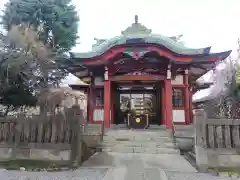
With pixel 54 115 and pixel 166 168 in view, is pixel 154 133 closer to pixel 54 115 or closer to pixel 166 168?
pixel 166 168

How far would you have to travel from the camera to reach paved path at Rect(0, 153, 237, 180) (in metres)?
5.72

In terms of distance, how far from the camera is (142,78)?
42.1 ft

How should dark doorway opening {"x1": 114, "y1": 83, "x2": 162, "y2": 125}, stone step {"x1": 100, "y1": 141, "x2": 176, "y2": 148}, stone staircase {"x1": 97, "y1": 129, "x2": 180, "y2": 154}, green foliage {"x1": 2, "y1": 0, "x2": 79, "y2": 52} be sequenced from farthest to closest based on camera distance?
green foliage {"x1": 2, "y1": 0, "x2": 79, "y2": 52} < dark doorway opening {"x1": 114, "y1": 83, "x2": 162, "y2": 125} < stone step {"x1": 100, "y1": 141, "x2": 176, "y2": 148} < stone staircase {"x1": 97, "y1": 129, "x2": 180, "y2": 154}

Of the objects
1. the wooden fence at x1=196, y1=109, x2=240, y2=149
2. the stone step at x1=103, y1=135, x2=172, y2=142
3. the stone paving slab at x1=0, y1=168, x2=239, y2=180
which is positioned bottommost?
the stone paving slab at x1=0, y1=168, x2=239, y2=180

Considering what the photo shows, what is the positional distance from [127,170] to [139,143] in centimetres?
295

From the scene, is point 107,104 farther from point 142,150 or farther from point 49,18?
point 49,18

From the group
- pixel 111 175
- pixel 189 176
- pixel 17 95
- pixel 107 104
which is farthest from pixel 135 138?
pixel 17 95

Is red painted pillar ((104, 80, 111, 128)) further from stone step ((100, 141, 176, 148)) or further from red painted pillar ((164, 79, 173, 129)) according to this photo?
red painted pillar ((164, 79, 173, 129))

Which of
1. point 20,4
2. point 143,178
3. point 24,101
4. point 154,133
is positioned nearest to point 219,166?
point 143,178

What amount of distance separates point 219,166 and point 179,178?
170 centimetres

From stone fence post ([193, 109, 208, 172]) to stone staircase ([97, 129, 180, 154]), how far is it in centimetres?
204

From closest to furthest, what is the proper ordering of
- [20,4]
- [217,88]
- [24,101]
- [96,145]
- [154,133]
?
[96,145] → [154,133] → [24,101] → [217,88] → [20,4]

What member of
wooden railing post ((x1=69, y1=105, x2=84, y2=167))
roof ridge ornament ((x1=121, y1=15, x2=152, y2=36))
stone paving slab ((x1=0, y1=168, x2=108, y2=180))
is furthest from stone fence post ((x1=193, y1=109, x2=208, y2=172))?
roof ridge ornament ((x1=121, y1=15, x2=152, y2=36))

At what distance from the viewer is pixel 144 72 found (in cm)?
1309
